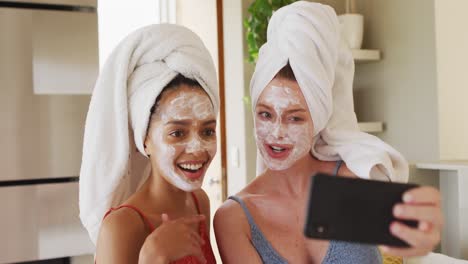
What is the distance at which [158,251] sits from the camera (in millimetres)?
879

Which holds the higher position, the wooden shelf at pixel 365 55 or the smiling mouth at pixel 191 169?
the wooden shelf at pixel 365 55

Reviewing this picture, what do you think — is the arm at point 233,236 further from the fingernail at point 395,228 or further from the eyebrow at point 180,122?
the fingernail at point 395,228

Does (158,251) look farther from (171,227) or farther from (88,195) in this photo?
(88,195)

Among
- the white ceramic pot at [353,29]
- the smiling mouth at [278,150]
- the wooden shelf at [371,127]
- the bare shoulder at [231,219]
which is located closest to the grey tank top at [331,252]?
the bare shoulder at [231,219]

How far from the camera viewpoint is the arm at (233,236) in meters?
1.08

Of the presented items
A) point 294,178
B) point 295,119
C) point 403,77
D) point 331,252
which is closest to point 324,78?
point 295,119

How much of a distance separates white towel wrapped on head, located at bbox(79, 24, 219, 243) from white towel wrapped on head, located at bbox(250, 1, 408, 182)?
0.55ft

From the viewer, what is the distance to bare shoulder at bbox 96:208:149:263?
892mm

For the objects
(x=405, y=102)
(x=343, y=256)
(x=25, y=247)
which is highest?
(x=405, y=102)

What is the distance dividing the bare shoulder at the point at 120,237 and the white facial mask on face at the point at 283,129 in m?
0.30

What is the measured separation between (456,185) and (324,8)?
1687 millimetres

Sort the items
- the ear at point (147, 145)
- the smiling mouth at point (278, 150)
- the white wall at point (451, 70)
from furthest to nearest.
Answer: the white wall at point (451, 70) < the smiling mouth at point (278, 150) < the ear at point (147, 145)

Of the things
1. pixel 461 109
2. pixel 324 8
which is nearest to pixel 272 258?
pixel 324 8

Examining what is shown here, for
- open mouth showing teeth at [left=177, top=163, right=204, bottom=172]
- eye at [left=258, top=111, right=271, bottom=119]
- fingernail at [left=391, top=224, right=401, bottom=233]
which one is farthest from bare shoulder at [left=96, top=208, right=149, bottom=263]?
fingernail at [left=391, top=224, right=401, bottom=233]
